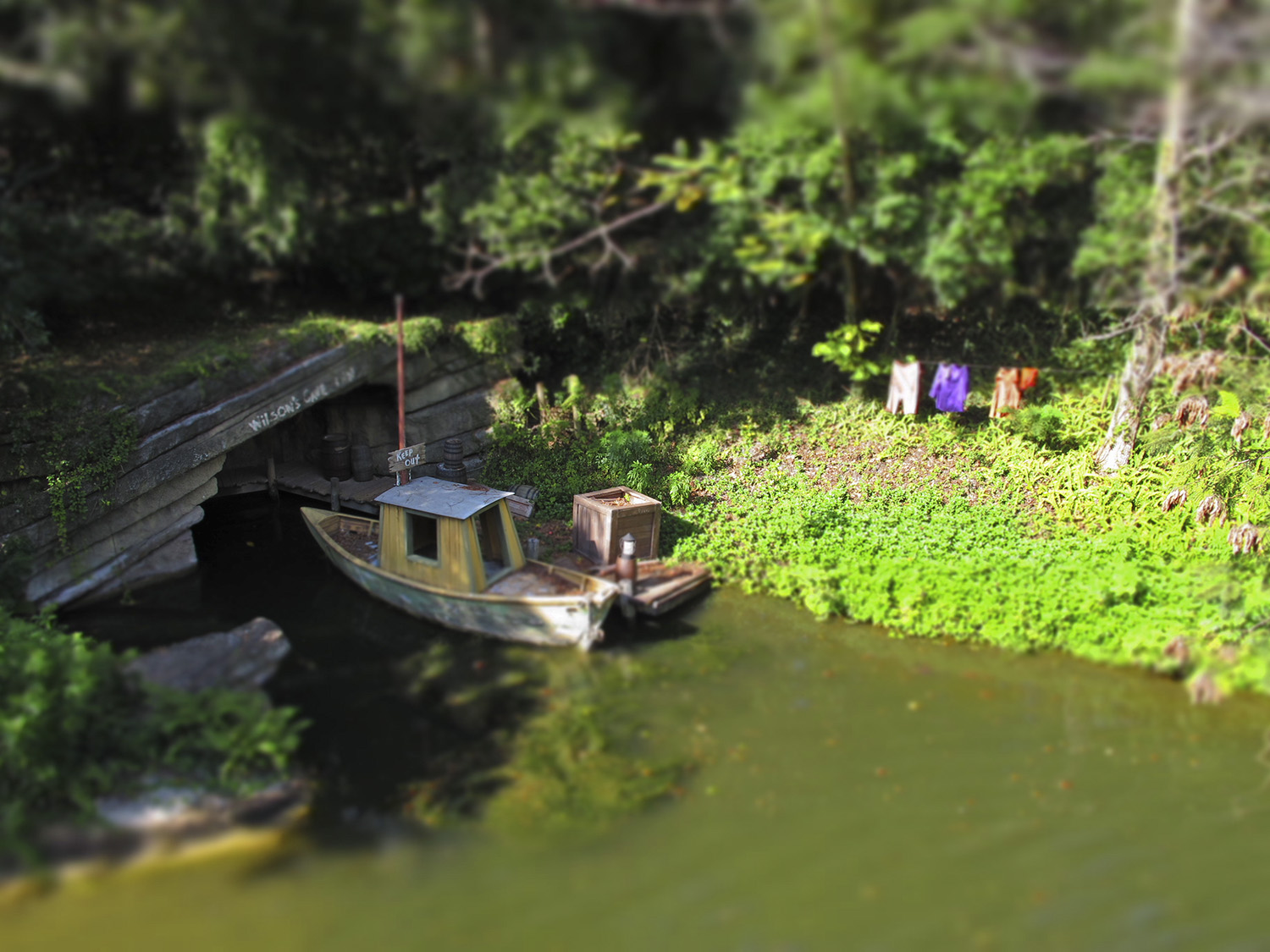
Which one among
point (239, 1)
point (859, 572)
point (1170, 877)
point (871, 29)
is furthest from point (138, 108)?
point (1170, 877)

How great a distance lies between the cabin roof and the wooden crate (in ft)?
4.67

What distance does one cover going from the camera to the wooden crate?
1069 cm

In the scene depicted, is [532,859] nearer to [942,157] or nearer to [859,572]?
[859,572]

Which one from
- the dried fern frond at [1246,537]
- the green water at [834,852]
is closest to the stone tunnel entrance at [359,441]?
the green water at [834,852]

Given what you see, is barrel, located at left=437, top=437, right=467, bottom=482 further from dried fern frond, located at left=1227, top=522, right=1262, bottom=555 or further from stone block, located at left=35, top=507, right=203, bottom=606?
dried fern frond, located at left=1227, top=522, right=1262, bottom=555

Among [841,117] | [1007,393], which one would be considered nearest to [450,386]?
[841,117]

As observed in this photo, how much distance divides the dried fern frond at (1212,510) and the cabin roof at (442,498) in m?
7.90

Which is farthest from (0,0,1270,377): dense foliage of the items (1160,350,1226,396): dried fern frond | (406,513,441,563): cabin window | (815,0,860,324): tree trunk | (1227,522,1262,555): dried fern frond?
(406,513,441,563): cabin window

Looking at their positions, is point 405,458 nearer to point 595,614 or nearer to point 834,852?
point 595,614

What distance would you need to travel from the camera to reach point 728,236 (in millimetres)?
9453

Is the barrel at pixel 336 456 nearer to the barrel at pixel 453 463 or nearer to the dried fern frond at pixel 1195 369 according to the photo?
the barrel at pixel 453 463

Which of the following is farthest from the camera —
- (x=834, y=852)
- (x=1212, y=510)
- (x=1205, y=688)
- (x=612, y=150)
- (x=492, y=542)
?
(x=492, y=542)

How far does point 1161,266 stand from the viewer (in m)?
9.00

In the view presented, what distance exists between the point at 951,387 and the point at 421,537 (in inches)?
296
